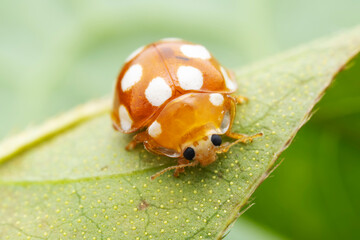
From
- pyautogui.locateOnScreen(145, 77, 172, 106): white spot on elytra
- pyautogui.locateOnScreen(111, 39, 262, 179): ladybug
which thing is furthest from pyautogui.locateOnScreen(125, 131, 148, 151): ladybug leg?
pyautogui.locateOnScreen(145, 77, 172, 106): white spot on elytra

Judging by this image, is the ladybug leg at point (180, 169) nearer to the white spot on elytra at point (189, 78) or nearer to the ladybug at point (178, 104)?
the ladybug at point (178, 104)

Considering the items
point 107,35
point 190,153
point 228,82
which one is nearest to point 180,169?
point 190,153

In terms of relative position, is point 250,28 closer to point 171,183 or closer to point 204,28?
point 204,28

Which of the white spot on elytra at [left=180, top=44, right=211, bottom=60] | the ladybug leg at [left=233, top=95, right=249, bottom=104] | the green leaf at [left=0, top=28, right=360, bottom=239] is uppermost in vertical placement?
the white spot on elytra at [left=180, top=44, right=211, bottom=60]

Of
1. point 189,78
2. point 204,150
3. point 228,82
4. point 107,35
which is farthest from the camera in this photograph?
point 107,35

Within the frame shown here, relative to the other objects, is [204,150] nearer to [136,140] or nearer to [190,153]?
[190,153]

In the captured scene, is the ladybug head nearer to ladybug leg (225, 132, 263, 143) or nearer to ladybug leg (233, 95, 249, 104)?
ladybug leg (225, 132, 263, 143)
